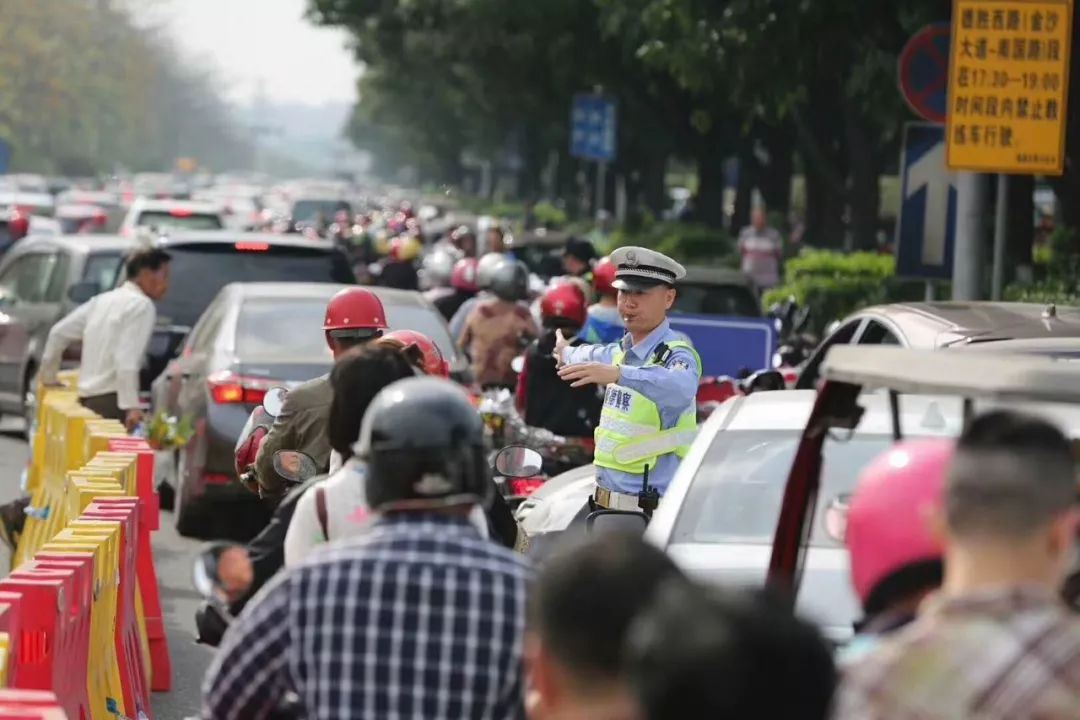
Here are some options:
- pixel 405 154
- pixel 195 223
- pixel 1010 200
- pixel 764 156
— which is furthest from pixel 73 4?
pixel 1010 200

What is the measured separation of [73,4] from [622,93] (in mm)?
84972

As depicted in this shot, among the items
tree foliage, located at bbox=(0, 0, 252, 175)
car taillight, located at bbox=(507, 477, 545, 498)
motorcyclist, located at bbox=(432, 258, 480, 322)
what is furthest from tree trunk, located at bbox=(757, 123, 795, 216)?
tree foliage, located at bbox=(0, 0, 252, 175)

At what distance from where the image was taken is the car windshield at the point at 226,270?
16.5m

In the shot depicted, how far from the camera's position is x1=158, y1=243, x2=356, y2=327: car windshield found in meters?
16.5

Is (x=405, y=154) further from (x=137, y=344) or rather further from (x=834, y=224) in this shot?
(x=137, y=344)

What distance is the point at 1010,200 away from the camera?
65.8 feet

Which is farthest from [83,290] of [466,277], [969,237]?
[969,237]

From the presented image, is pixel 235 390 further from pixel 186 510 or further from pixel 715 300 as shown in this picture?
pixel 715 300

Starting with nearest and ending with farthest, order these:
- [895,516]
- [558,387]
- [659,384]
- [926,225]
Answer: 1. [895,516]
2. [659,384]
3. [558,387]
4. [926,225]

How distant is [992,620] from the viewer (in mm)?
3314

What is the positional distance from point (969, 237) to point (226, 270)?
4864 millimetres

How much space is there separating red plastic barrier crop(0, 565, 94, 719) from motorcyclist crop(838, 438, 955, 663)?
11.0 ft

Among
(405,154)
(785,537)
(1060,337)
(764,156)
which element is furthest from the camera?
(405,154)

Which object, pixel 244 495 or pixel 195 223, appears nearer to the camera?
pixel 244 495
